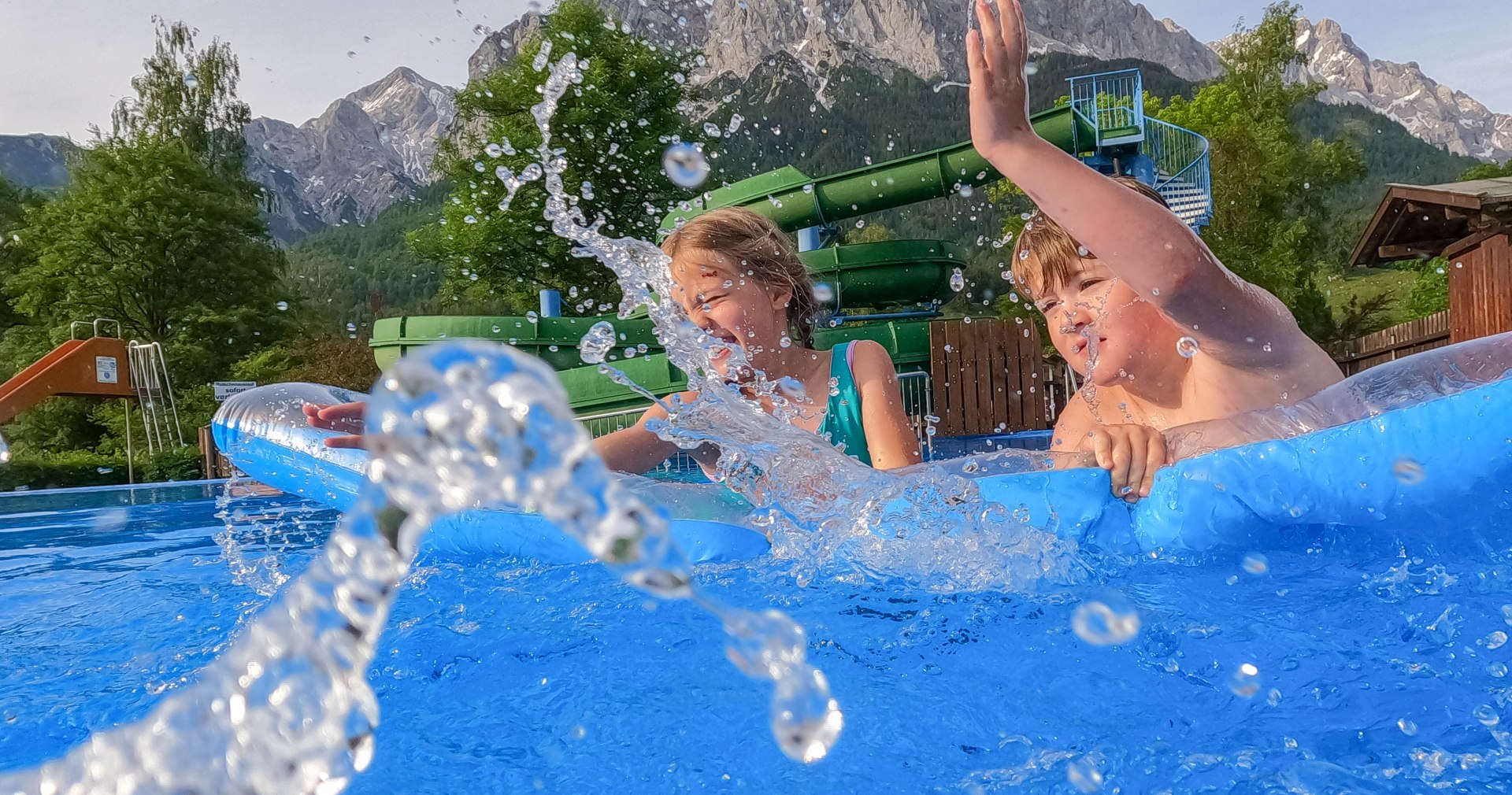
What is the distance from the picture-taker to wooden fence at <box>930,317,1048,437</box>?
9.49 m

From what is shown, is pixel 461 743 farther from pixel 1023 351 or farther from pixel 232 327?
pixel 232 327

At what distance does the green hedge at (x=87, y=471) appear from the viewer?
40.2ft

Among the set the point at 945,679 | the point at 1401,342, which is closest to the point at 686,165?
the point at 945,679

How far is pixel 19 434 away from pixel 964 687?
1036 inches

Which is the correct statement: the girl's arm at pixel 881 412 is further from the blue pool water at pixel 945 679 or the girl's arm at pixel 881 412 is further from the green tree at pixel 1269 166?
the green tree at pixel 1269 166

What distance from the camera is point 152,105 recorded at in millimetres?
26062

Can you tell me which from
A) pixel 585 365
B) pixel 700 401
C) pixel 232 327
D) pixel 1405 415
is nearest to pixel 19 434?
pixel 232 327

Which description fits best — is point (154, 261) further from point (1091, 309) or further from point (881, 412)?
point (1091, 309)

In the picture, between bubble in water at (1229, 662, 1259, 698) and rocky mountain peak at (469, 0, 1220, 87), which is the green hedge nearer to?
bubble in water at (1229, 662, 1259, 698)

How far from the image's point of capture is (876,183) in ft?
31.6

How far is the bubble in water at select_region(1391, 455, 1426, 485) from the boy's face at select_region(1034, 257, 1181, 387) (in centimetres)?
67

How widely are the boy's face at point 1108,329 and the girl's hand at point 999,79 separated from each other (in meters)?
0.75

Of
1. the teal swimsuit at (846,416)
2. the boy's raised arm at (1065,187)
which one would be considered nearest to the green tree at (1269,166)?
the teal swimsuit at (846,416)

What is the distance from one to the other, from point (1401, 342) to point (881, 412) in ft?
34.8
